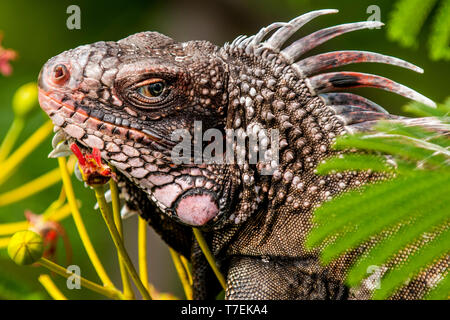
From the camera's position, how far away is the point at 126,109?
9.77ft

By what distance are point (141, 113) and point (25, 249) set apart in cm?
83

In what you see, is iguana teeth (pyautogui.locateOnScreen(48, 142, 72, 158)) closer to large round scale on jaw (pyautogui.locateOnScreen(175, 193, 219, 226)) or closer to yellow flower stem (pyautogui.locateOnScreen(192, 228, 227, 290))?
large round scale on jaw (pyautogui.locateOnScreen(175, 193, 219, 226))

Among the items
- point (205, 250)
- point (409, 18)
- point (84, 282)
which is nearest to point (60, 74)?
point (84, 282)

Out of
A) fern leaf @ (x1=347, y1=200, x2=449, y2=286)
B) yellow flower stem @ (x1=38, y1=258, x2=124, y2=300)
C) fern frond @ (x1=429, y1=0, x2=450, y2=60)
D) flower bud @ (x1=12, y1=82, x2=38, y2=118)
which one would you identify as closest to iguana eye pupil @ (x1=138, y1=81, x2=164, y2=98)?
yellow flower stem @ (x1=38, y1=258, x2=124, y2=300)

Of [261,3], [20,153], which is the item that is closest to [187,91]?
[20,153]

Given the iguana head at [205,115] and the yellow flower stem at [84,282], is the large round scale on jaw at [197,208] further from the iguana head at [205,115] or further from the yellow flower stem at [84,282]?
the yellow flower stem at [84,282]

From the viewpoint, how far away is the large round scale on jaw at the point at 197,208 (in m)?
2.95

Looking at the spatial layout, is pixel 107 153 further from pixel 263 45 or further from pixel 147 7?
pixel 147 7

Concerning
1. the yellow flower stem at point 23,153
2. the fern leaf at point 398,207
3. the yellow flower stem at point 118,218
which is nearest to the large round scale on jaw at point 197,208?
the yellow flower stem at point 118,218

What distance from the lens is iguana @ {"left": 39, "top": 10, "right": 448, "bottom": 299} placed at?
2.96 m

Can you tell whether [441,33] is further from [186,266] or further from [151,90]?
[186,266]

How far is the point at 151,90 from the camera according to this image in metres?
2.97

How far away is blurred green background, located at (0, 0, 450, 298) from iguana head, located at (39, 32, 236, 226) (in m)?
3.44

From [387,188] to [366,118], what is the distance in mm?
1348
